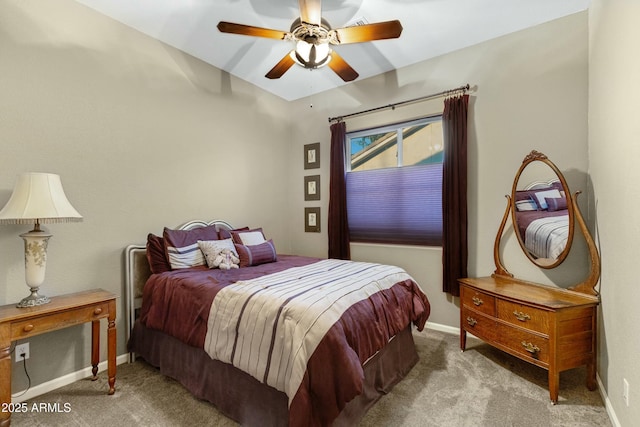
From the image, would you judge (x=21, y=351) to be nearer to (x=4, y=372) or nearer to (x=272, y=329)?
(x=4, y=372)

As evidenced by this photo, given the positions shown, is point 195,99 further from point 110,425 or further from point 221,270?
point 110,425

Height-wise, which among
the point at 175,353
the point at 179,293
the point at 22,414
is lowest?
the point at 22,414

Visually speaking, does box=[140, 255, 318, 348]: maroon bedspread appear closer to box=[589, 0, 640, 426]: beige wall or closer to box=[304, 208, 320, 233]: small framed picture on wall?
box=[304, 208, 320, 233]: small framed picture on wall

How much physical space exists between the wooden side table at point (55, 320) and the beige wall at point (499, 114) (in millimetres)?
2686

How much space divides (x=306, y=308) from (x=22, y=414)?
2024mm

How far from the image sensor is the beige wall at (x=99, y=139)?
6.94 ft

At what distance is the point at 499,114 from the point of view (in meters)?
2.92

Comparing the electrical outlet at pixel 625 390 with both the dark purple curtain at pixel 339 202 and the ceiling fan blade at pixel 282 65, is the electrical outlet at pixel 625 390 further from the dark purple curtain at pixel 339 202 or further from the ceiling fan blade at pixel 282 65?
the ceiling fan blade at pixel 282 65

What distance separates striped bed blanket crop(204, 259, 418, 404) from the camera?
1.53 meters

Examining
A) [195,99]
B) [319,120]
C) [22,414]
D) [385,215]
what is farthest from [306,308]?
[319,120]

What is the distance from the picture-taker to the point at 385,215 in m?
3.65

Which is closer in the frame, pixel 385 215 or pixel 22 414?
pixel 22 414

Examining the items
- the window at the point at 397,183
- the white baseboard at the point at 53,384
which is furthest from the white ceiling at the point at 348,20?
the white baseboard at the point at 53,384

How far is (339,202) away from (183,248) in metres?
1.96
